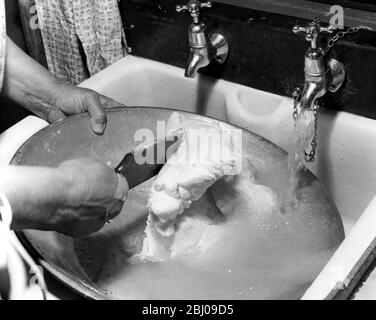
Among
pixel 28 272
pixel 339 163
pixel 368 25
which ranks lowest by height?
pixel 339 163

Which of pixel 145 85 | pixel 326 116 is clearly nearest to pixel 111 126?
pixel 145 85

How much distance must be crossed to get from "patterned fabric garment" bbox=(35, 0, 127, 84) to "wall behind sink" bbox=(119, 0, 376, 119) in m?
0.04

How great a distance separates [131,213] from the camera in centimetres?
98

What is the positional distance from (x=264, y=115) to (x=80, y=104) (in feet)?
1.19

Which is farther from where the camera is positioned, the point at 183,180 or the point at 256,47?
the point at 256,47

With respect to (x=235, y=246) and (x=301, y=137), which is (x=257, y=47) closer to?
(x=301, y=137)

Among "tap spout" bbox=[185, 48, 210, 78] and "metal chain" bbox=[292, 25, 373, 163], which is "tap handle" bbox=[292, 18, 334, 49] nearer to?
"metal chain" bbox=[292, 25, 373, 163]

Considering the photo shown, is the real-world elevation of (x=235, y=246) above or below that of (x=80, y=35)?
below

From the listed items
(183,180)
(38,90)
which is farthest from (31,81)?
(183,180)

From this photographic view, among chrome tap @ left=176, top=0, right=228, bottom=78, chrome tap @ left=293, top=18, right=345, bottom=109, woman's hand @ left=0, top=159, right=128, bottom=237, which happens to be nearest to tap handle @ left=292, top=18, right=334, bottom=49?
chrome tap @ left=293, top=18, right=345, bottom=109

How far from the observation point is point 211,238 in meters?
0.91

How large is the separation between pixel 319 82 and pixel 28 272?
Result: 1.81 feet

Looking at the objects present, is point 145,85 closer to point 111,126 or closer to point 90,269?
point 111,126

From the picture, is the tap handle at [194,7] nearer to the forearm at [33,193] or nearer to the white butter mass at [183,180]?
the white butter mass at [183,180]
